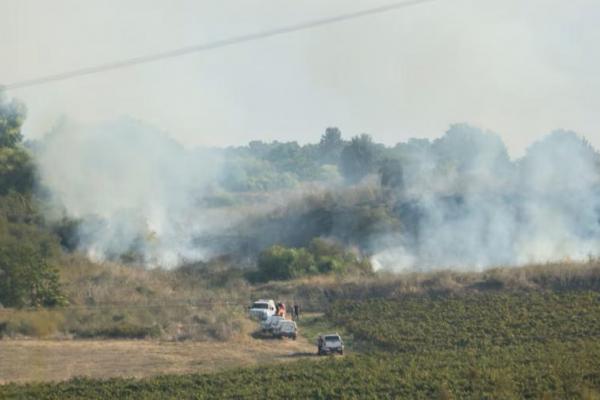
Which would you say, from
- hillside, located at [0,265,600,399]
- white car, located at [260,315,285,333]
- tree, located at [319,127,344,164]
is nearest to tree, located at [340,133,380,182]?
tree, located at [319,127,344,164]

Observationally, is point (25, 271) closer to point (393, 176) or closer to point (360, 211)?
point (360, 211)

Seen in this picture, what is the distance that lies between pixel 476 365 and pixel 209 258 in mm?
37535

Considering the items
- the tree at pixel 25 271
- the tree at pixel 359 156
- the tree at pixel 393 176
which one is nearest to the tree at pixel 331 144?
the tree at pixel 359 156

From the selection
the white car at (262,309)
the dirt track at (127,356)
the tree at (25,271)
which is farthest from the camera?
the tree at (25,271)

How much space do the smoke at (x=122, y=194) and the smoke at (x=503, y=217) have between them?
51.7 feet

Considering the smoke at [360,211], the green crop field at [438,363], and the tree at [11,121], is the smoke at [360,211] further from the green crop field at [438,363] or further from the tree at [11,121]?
the green crop field at [438,363]

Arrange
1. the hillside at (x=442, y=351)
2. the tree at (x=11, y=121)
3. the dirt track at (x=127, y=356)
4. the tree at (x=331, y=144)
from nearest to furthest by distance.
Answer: the hillside at (x=442, y=351) → the dirt track at (x=127, y=356) → the tree at (x=11, y=121) → the tree at (x=331, y=144)

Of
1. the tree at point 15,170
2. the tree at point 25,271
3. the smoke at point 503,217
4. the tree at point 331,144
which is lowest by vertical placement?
the tree at point 25,271

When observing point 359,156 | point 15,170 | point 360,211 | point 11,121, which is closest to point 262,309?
point 360,211

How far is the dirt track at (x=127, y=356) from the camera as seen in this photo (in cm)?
3838

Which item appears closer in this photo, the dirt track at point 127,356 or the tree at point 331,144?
the dirt track at point 127,356

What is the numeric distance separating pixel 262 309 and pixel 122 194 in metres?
23.3

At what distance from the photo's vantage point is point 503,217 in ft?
231

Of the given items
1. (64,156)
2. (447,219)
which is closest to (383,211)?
(447,219)
